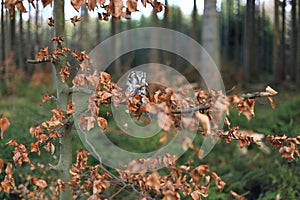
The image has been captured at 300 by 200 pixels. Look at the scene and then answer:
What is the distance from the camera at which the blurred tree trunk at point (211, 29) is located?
6973 mm

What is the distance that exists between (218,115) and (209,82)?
19.6 ft

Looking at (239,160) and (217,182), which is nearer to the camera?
(217,182)

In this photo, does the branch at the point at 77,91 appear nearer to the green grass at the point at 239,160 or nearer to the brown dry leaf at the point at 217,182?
the brown dry leaf at the point at 217,182

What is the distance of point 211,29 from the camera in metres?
7.14

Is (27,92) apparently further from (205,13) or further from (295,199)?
(295,199)

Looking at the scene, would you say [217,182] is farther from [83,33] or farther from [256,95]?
[83,33]

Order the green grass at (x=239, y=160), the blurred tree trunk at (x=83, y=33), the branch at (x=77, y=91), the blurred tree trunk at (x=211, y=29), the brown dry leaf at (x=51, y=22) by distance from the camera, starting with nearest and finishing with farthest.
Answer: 1. the branch at (x=77, y=91)
2. the brown dry leaf at (x=51, y=22)
3. the green grass at (x=239, y=160)
4. the blurred tree trunk at (x=211, y=29)
5. the blurred tree trunk at (x=83, y=33)

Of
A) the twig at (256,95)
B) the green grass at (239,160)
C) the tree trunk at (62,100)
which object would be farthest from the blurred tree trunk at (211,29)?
the twig at (256,95)

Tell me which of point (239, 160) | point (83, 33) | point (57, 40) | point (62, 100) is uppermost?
point (83, 33)

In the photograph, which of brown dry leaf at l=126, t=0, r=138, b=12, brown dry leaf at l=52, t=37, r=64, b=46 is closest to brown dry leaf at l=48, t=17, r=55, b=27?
brown dry leaf at l=52, t=37, r=64, b=46

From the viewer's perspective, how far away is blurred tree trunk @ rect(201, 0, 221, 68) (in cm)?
697

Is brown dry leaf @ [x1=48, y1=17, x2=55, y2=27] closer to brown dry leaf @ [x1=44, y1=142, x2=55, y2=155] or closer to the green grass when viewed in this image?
brown dry leaf @ [x1=44, y1=142, x2=55, y2=155]

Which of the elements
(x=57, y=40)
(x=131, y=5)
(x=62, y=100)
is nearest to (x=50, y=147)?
(x=62, y=100)

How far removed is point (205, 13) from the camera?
712 cm
